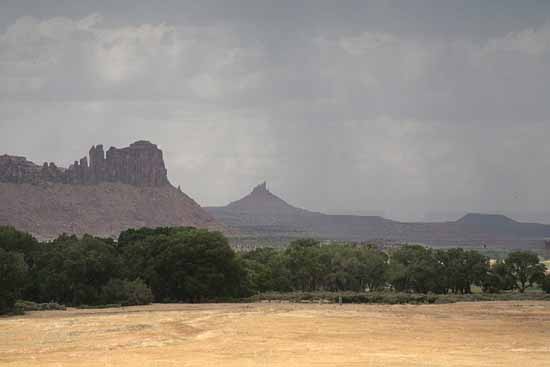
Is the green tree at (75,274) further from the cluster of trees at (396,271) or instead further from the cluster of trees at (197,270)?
the cluster of trees at (396,271)

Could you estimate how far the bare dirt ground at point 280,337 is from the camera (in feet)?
88.0

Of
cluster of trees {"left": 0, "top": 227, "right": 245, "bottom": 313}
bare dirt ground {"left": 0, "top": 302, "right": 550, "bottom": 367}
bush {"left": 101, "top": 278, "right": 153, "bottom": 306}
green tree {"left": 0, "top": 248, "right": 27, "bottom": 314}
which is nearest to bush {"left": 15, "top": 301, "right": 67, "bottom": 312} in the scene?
green tree {"left": 0, "top": 248, "right": 27, "bottom": 314}

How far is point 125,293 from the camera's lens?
5300 cm

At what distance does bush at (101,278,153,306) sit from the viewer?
52.6 metres

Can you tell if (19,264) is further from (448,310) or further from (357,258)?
(357,258)

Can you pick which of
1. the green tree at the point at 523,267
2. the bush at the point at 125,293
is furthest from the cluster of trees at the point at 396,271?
the bush at the point at 125,293

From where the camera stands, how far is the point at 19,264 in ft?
153

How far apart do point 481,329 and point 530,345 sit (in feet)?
18.3

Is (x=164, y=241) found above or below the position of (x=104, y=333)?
above

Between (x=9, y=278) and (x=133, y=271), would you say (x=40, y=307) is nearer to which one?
(x=9, y=278)

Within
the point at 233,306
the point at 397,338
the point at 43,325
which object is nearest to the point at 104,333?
the point at 43,325

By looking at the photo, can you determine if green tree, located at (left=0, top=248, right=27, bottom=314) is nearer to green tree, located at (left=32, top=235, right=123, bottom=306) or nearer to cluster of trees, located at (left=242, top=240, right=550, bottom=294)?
green tree, located at (left=32, top=235, right=123, bottom=306)

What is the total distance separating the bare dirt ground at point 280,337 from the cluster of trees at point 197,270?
7.04 m

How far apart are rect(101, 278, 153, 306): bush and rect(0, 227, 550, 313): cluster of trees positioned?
0.22 ft
